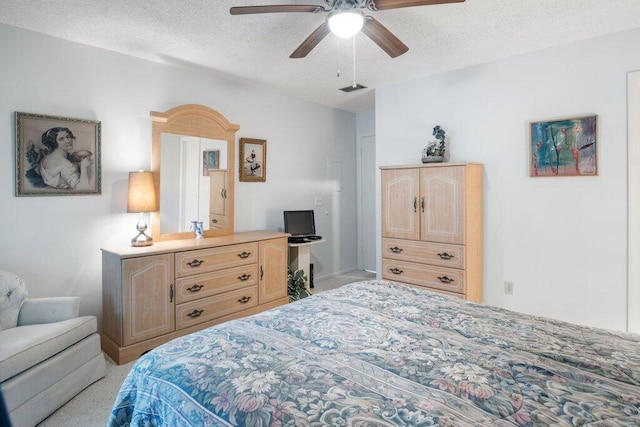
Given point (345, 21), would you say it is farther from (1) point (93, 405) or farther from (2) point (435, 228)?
(1) point (93, 405)

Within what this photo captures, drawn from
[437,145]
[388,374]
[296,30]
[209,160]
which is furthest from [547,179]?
[209,160]

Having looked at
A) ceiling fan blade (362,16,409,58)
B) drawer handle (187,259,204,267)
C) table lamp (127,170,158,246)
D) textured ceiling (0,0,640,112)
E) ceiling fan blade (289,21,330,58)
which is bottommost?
drawer handle (187,259,204,267)

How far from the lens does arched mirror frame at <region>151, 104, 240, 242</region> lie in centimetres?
326

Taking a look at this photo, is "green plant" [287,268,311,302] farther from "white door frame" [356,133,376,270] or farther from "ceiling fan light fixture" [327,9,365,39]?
"ceiling fan light fixture" [327,9,365,39]

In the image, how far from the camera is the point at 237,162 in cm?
401

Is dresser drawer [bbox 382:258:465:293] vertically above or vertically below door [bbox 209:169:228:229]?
below

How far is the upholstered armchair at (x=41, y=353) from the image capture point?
6.06 ft

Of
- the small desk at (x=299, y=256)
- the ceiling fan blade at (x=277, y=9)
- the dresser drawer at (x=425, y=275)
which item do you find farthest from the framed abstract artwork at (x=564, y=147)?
the small desk at (x=299, y=256)

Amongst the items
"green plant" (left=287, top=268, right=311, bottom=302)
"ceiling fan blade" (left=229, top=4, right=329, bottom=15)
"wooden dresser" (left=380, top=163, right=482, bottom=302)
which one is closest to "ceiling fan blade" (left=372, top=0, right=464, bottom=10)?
"ceiling fan blade" (left=229, top=4, right=329, bottom=15)

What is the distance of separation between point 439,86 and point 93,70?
332 centimetres

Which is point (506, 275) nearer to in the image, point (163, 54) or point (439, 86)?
point (439, 86)

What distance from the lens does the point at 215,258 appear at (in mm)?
3207

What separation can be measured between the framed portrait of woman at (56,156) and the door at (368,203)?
3.65m

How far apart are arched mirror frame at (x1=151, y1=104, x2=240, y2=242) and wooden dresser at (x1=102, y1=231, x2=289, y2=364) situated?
201 mm
